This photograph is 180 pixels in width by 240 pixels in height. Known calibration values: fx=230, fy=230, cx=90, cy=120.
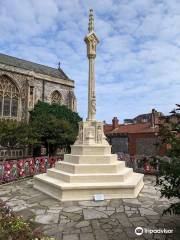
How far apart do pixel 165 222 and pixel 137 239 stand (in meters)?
1.51

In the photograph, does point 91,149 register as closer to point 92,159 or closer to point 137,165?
point 92,159

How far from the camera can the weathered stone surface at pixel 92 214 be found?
269 inches

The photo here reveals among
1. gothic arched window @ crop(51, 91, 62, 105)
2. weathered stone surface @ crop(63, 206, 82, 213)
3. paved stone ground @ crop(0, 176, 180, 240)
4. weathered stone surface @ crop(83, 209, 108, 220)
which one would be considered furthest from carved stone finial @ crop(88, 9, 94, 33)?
gothic arched window @ crop(51, 91, 62, 105)

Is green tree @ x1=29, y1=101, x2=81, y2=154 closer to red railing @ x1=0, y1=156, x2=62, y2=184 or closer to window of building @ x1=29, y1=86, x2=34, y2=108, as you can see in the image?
window of building @ x1=29, y1=86, x2=34, y2=108

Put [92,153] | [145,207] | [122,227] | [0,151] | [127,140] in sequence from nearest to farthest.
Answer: [122,227] → [145,207] → [92,153] → [0,151] → [127,140]

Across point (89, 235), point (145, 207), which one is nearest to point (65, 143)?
point (145, 207)

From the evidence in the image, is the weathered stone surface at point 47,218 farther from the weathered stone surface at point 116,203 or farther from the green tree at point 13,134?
the green tree at point 13,134

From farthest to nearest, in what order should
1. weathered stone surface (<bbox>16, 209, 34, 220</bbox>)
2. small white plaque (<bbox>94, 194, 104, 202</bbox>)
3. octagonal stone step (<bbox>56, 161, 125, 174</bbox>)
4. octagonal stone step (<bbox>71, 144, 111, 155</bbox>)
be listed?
octagonal stone step (<bbox>71, 144, 111, 155</bbox>) < octagonal stone step (<bbox>56, 161, 125, 174</bbox>) < small white plaque (<bbox>94, 194, 104, 202</bbox>) < weathered stone surface (<bbox>16, 209, 34, 220</bbox>)

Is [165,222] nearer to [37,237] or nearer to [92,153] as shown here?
[37,237]

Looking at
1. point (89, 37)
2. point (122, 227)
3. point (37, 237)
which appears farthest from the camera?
point (89, 37)

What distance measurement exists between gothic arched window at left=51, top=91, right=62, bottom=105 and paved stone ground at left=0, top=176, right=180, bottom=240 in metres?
24.2

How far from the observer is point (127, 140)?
31.6 m

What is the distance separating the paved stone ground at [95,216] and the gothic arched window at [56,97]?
2421 cm

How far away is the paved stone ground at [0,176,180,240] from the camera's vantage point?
570 centimetres
